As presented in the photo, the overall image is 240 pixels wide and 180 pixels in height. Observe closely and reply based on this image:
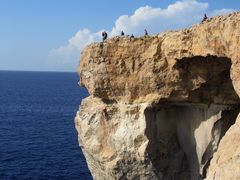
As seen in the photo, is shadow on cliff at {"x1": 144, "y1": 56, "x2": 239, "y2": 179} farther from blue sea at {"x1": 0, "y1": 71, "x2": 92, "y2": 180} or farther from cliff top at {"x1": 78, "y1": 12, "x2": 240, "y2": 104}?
blue sea at {"x1": 0, "y1": 71, "x2": 92, "y2": 180}

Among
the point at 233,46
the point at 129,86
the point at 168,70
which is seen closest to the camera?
the point at 233,46

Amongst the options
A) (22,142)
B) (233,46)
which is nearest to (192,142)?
(233,46)

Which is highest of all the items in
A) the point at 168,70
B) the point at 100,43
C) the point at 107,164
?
the point at 100,43

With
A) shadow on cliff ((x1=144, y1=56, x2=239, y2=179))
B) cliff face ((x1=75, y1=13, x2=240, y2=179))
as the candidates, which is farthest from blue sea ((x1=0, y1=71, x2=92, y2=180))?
shadow on cliff ((x1=144, y1=56, x2=239, y2=179))

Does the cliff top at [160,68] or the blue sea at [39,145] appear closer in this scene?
the cliff top at [160,68]

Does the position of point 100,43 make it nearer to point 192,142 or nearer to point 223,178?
point 192,142

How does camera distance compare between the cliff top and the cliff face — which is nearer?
the cliff top

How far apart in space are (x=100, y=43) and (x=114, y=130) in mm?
5908

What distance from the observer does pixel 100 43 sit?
92.8 feet

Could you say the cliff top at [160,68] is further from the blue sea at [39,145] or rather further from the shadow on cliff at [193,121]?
the blue sea at [39,145]

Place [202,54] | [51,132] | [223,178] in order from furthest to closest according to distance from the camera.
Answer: [51,132] < [202,54] < [223,178]

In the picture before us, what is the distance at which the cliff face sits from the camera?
26.1 meters

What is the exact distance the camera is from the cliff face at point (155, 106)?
85.7ft

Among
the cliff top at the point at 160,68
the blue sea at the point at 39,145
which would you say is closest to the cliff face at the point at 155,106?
the cliff top at the point at 160,68
